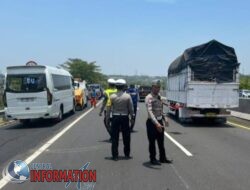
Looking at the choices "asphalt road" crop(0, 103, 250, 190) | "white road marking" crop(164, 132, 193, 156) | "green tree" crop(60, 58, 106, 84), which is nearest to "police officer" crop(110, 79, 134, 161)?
"asphalt road" crop(0, 103, 250, 190)

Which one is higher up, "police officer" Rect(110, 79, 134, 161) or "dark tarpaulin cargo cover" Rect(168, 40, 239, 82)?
"dark tarpaulin cargo cover" Rect(168, 40, 239, 82)

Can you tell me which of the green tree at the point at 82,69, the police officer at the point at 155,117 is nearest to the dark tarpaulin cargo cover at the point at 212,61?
the police officer at the point at 155,117

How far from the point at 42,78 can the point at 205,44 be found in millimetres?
7440

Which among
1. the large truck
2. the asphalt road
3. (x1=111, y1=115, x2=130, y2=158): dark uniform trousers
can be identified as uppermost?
the large truck

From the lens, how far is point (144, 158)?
10.3 metres

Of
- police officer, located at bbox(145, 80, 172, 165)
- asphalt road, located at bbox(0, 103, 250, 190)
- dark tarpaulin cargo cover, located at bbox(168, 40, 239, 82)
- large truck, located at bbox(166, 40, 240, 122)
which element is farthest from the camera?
dark tarpaulin cargo cover, located at bbox(168, 40, 239, 82)

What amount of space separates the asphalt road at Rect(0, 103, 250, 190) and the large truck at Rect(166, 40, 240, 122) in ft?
5.96

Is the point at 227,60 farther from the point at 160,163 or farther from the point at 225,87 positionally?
the point at 160,163

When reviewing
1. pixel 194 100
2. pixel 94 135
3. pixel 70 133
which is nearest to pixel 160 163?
pixel 94 135

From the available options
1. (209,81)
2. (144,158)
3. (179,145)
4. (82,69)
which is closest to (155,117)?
(144,158)

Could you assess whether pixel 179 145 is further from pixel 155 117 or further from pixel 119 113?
pixel 155 117

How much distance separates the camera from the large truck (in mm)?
18625

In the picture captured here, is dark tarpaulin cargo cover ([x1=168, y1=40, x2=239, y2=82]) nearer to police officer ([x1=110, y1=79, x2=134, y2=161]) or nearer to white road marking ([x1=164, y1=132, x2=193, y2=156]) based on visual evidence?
white road marking ([x1=164, y1=132, x2=193, y2=156])

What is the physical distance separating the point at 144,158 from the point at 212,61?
10242mm
